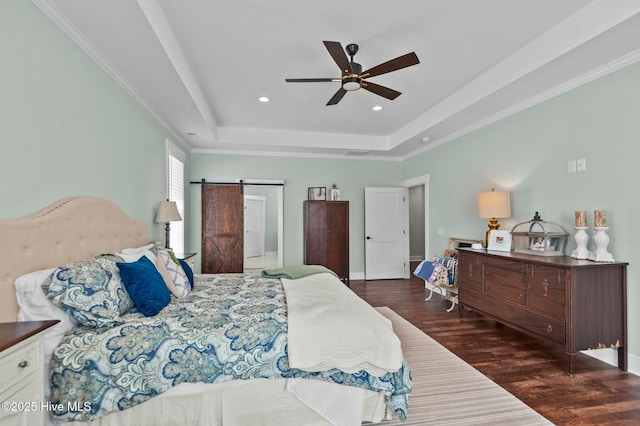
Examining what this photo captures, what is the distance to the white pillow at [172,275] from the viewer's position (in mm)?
2586

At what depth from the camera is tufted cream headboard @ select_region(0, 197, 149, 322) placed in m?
1.65

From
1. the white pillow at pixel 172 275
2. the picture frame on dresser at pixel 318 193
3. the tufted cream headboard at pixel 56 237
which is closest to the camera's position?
the tufted cream headboard at pixel 56 237

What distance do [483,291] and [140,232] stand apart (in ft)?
12.7

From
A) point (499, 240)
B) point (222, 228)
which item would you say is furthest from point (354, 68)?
point (222, 228)

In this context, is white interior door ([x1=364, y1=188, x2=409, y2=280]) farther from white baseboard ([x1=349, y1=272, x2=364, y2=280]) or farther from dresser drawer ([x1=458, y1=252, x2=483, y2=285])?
dresser drawer ([x1=458, y1=252, x2=483, y2=285])

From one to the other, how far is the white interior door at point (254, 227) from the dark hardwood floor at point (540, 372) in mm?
4318

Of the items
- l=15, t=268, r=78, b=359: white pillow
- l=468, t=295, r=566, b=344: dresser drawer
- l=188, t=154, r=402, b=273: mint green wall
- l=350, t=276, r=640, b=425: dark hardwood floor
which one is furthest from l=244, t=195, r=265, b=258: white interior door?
l=15, t=268, r=78, b=359: white pillow

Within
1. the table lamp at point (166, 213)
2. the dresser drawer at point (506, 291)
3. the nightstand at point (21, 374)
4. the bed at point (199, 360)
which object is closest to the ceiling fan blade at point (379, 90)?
the bed at point (199, 360)

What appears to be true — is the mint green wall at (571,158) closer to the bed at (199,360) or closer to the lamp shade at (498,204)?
the lamp shade at (498,204)

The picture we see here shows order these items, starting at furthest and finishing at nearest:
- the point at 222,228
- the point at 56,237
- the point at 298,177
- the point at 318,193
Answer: the point at 298,177 < the point at 318,193 < the point at 222,228 < the point at 56,237

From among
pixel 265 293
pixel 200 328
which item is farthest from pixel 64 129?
pixel 265 293

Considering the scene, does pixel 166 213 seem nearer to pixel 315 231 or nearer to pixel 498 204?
pixel 315 231

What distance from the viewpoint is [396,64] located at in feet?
8.39

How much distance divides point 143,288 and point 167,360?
1.88 feet
